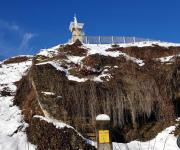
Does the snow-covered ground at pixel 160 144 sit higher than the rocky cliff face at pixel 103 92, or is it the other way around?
the rocky cliff face at pixel 103 92

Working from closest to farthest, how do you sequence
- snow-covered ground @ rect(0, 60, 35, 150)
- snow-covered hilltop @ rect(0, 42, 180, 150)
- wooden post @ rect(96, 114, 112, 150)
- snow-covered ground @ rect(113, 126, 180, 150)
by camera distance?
wooden post @ rect(96, 114, 112, 150) → snow-covered ground @ rect(0, 60, 35, 150) → snow-covered hilltop @ rect(0, 42, 180, 150) → snow-covered ground @ rect(113, 126, 180, 150)

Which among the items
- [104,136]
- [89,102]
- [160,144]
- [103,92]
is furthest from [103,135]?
[103,92]

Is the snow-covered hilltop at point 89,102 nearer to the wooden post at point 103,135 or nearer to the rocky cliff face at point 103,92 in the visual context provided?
the rocky cliff face at point 103,92

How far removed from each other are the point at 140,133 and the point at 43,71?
6.38m

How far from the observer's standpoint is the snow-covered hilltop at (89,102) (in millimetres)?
19547

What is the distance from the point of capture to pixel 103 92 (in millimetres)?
23078

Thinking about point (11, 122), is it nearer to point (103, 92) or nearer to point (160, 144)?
point (103, 92)

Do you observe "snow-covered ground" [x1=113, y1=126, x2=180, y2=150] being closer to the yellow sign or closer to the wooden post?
the wooden post

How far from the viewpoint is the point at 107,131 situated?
9648mm

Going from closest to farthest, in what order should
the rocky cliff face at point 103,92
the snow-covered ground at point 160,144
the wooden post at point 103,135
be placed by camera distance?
the wooden post at point 103,135 → the snow-covered ground at point 160,144 → the rocky cliff face at point 103,92

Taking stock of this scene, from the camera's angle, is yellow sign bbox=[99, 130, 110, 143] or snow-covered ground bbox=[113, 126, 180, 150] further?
snow-covered ground bbox=[113, 126, 180, 150]

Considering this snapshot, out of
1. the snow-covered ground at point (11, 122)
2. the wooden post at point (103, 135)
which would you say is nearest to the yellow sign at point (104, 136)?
the wooden post at point (103, 135)

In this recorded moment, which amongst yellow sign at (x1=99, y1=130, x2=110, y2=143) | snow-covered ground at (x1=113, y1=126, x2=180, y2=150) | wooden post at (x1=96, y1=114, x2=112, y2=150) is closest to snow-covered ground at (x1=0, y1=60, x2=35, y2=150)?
snow-covered ground at (x1=113, y1=126, x2=180, y2=150)

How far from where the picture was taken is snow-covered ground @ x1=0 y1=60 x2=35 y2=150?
18.8 m
